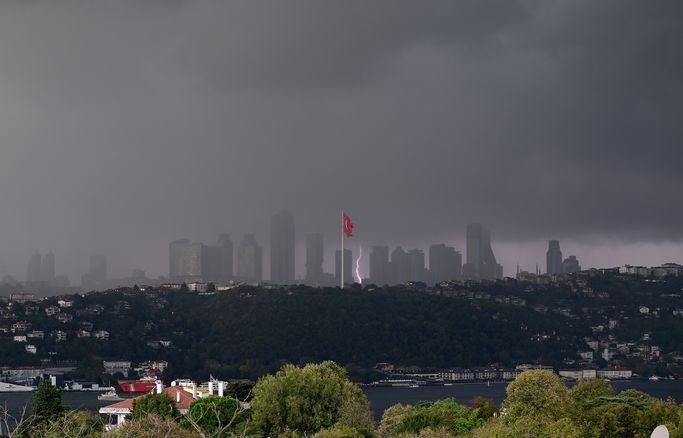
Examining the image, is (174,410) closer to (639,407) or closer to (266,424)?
(266,424)

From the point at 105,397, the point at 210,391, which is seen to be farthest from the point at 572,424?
the point at 105,397

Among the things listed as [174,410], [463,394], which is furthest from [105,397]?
[174,410]

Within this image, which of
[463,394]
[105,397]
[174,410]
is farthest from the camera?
[463,394]

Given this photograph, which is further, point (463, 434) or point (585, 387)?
point (585, 387)

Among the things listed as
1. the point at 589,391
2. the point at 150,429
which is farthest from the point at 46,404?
the point at 589,391

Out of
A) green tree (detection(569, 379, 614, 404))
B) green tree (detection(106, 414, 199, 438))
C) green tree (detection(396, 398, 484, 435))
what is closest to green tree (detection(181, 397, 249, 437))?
green tree (detection(396, 398, 484, 435))

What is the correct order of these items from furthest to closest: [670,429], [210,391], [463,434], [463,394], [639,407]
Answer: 1. [463,394]
2. [210,391]
3. [463,434]
4. [639,407]
5. [670,429]
